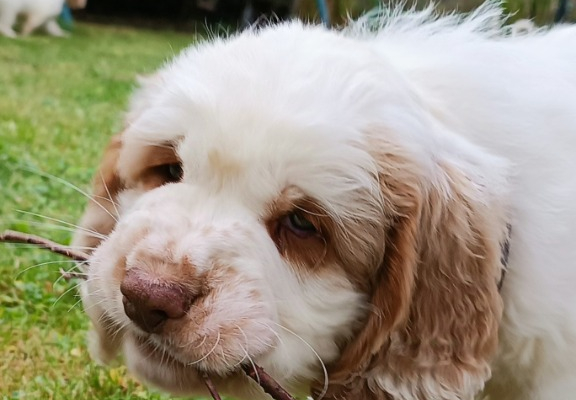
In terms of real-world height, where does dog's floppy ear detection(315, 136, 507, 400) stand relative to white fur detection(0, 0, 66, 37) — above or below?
above

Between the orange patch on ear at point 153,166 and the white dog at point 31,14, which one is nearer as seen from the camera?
the orange patch on ear at point 153,166

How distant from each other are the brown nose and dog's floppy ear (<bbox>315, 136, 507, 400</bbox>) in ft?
2.18

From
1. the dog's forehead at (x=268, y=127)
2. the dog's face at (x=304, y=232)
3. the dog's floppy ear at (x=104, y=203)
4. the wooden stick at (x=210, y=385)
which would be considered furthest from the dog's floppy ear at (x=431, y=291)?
the dog's floppy ear at (x=104, y=203)

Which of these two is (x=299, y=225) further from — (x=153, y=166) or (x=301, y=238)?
(x=153, y=166)

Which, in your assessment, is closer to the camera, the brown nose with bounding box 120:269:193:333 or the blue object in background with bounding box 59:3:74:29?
the brown nose with bounding box 120:269:193:333

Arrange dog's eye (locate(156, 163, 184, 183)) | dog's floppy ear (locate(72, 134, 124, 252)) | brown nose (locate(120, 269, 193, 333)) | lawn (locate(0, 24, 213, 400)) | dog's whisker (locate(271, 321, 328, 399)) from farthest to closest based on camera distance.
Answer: lawn (locate(0, 24, 213, 400)), dog's floppy ear (locate(72, 134, 124, 252)), dog's eye (locate(156, 163, 184, 183)), dog's whisker (locate(271, 321, 328, 399)), brown nose (locate(120, 269, 193, 333))

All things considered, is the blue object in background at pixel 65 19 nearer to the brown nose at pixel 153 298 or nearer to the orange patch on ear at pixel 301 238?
the orange patch on ear at pixel 301 238

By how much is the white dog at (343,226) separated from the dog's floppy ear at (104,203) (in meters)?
0.09

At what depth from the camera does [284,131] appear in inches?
100

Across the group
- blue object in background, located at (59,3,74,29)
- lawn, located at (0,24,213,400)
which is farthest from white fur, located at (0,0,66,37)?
lawn, located at (0,24,213,400)

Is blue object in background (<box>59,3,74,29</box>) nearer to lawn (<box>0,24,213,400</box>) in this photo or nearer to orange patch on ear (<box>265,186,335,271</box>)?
lawn (<box>0,24,213,400</box>)

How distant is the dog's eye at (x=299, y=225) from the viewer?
8.65 ft

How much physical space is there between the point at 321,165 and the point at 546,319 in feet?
2.91

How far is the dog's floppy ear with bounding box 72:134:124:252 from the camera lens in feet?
10.2
